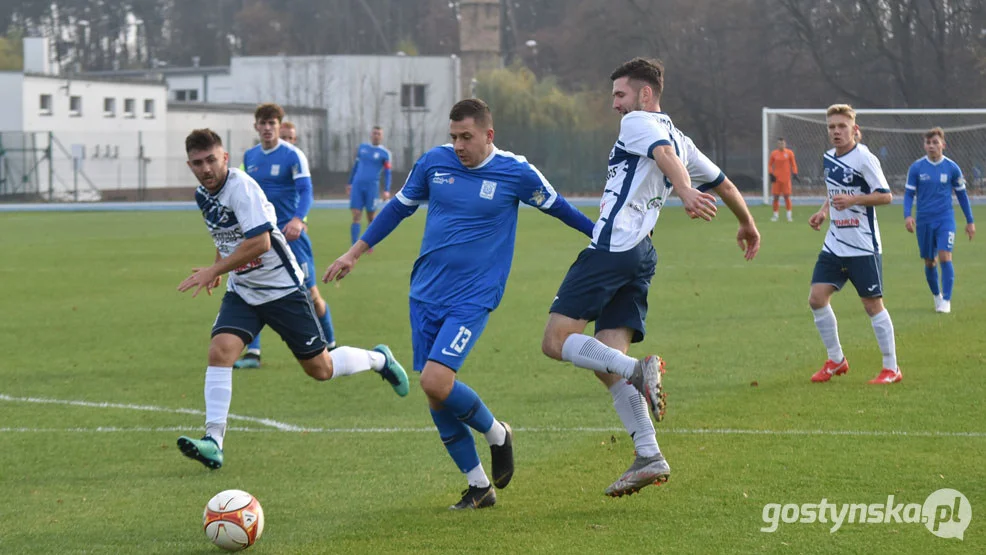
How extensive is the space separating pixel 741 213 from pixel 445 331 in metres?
1.57

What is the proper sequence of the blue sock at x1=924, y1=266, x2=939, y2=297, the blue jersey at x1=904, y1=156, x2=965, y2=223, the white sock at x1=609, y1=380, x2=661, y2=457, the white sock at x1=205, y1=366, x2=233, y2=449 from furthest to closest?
the blue jersey at x1=904, y1=156, x2=965, y2=223 < the blue sock at x1=924, y1=266, x2=939, y2=297 < the white sock at x1=205, y1=366, x2=233, y2=449 < the white sock at x1=609, y1=380, x2=661, y2=457

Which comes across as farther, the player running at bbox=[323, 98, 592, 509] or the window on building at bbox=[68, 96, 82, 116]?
the window on building at bbox=[68, 96, 82, 116]

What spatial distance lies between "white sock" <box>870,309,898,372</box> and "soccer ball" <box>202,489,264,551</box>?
5.43 m

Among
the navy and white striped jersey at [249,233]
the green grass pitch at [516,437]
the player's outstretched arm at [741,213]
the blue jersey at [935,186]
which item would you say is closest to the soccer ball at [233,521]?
the green grass pitch at [516,437]

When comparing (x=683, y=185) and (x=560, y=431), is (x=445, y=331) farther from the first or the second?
(x=560, y=431)

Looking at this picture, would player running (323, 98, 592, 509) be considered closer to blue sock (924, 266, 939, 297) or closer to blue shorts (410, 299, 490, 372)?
blue shorts (410, 299, 490, 372)

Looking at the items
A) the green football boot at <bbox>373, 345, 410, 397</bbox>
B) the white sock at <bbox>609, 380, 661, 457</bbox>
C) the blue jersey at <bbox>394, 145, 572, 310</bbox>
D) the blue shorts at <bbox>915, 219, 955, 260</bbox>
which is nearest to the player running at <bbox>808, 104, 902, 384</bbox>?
the green football boot at <bbox>373, 345, 410, 397</bbox>

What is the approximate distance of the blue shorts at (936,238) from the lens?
1366 centimetres

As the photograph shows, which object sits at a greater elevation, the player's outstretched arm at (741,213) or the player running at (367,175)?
the player's outstretched arm at (741,213)

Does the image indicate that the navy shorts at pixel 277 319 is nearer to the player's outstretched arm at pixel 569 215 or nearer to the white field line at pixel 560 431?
the white field line at pixel 560 431

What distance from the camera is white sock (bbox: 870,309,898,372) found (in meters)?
9.05

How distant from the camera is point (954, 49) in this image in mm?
52406

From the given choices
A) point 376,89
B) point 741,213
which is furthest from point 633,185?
point 376,89

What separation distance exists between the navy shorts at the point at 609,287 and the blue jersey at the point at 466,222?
354 mm
